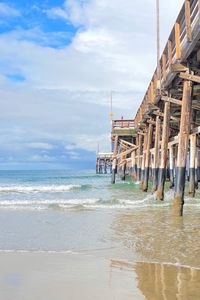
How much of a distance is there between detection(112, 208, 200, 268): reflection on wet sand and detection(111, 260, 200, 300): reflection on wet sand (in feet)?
1.31

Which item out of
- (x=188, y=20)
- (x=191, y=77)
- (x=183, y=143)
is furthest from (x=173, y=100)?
(x=188, y=20)

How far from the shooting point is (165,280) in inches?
202

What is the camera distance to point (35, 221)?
1134 cm

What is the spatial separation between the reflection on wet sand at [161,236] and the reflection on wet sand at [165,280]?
400 mm

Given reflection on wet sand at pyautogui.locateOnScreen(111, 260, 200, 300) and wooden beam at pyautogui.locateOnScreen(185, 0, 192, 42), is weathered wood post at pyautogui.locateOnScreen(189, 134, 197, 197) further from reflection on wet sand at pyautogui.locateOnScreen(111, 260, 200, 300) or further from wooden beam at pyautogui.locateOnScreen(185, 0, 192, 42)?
reflection on wet sand at pyautogui.locateOnScreen(111, 260, 200, 300)

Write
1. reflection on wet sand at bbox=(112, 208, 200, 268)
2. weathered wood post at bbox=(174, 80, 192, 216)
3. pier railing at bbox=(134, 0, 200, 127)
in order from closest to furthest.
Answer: reflection on wet sand at bbox=(112, 208, 200, 268), pier railing at bbox=(134, 0, 200, 127), weathered wood post at bbox=(174, 80, 192, 216)

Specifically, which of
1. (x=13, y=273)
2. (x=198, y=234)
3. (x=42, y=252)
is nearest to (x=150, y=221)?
(x=198, y=234)

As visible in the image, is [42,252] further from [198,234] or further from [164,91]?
[164,91]

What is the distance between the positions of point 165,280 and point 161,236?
3.28m

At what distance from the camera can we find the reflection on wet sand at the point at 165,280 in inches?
177

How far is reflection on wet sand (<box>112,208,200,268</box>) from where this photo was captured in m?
6.64

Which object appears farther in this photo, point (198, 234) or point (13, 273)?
point (198, 234)

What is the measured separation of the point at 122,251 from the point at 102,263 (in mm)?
982

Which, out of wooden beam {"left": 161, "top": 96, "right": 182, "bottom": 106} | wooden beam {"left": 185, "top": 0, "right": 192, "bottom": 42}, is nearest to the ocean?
wooden beam {"left": 161, "top": 96, "right": 182, "bottom": 106}
